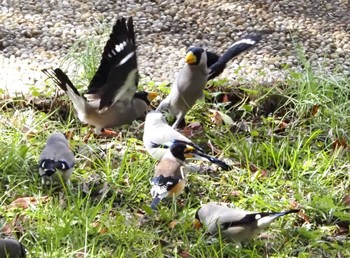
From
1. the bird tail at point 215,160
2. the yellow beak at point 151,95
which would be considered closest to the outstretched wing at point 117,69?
the yellow beak at point 151,95

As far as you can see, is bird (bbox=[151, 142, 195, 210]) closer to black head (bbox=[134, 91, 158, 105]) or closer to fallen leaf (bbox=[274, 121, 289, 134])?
black head (bbox=[134, 91, 158, 105])

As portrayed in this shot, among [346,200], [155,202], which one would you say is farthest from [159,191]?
[346,200]

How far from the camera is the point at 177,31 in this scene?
607 centimetres

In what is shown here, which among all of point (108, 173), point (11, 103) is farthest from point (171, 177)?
point (11, 103)

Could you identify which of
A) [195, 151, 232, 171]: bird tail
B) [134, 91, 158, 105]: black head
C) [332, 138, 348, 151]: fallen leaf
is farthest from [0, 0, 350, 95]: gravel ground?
[195, 151, 232, 171]: bird tail

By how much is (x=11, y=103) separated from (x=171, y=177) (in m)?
1.44

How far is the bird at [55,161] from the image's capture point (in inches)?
160

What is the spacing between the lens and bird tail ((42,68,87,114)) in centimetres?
446

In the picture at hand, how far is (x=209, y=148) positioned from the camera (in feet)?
15.6

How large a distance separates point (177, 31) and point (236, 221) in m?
2.58

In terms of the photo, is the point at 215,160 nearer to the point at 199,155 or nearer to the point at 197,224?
the point at 199,155

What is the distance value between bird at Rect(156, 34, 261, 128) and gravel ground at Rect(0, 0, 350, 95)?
46cm

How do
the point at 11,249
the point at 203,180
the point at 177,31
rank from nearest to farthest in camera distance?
the point at 11,249
the point at 203,180
the point at 177,31

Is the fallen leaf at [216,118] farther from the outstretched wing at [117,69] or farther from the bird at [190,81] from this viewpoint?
the outstretched wing at [117,69]
